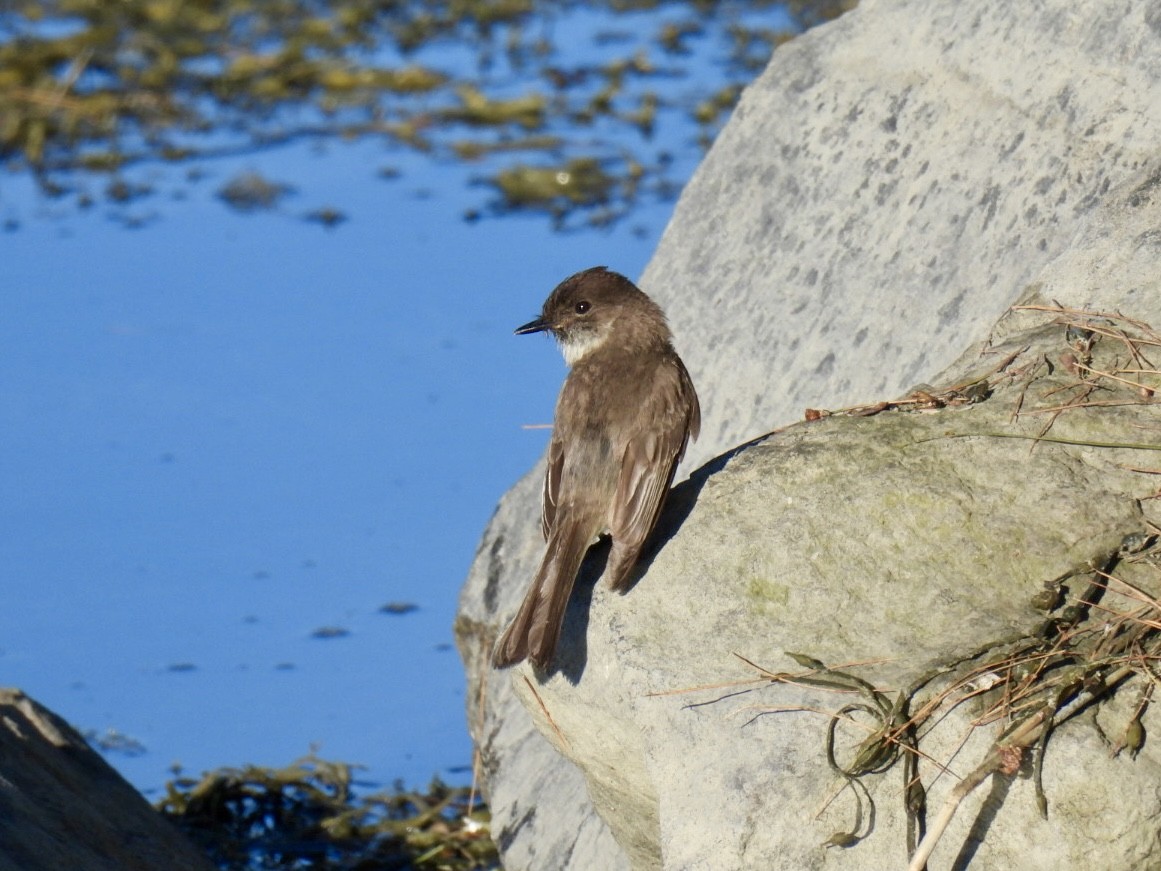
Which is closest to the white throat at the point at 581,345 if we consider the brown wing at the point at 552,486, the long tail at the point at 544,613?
the brown wing at the point at 552,486

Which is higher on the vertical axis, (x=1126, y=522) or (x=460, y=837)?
(x=460, y=837)

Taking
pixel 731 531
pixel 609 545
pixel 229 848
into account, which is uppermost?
pixel 229 848

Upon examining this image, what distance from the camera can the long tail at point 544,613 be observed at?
13.3 ft

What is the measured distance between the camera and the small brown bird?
416 centimetres

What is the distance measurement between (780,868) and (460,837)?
10.2ft

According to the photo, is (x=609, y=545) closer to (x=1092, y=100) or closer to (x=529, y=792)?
(x=529, y=792)

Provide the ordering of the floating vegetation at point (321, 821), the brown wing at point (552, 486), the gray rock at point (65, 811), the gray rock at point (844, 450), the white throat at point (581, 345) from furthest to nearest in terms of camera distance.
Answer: the floating vegetation at point (321, 821) < the white throat at point (581, 345) < the brown wing at point (552, 486) < the gray rock at point (65, 811) < the gray rock at point (844, 450)

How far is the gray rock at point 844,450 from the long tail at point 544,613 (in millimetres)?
69

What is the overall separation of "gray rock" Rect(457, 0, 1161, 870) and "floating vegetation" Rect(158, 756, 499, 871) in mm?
610

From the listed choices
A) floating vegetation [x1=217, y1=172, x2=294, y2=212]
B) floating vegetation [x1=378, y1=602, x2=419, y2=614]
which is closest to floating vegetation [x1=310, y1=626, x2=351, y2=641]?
floating vegetation [x1=378, y1=602, x2=419, y2=614]

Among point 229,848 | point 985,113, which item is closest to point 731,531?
point 985,113

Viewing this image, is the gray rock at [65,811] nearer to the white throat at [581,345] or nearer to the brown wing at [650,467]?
the brown wing at [650,467]

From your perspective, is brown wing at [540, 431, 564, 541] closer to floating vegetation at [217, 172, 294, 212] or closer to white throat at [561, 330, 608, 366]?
white throat at [561, 330, 608, 366]

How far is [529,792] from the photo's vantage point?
571 centimetres
